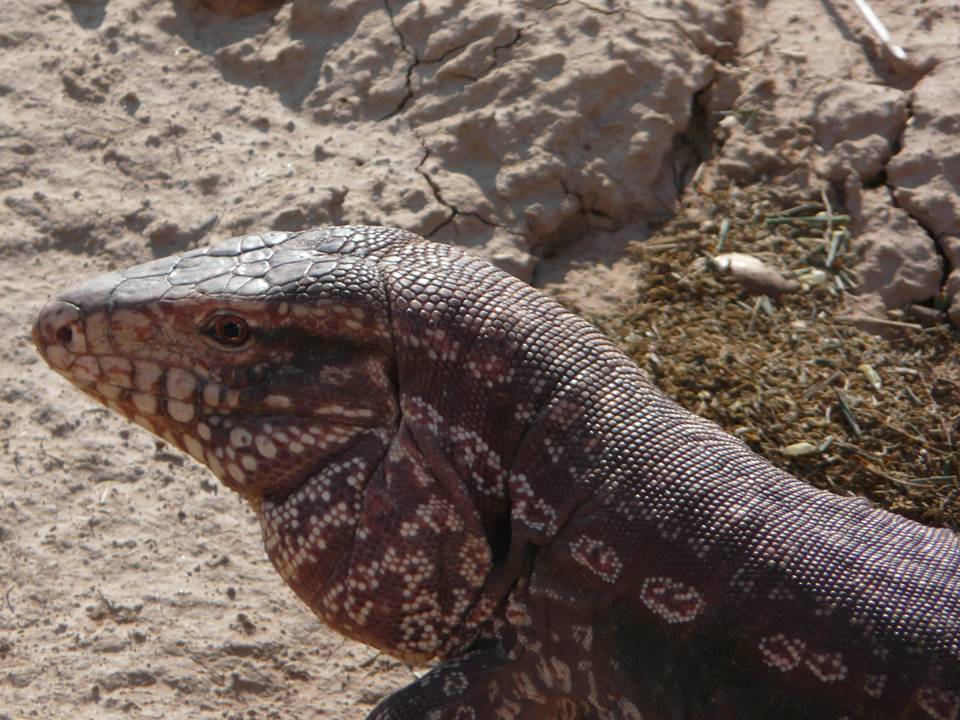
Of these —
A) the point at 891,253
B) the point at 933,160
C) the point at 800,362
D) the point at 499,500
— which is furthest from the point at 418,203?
the point at 499,500

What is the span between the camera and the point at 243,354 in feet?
13.1

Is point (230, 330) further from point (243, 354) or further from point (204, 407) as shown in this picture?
point (204, 407)

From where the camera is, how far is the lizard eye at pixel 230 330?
13.0ft

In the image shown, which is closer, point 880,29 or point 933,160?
point 933,160

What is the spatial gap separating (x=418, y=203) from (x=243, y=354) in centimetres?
286

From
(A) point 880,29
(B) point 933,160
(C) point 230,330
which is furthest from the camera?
(A) point 880,29

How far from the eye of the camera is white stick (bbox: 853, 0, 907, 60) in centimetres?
691

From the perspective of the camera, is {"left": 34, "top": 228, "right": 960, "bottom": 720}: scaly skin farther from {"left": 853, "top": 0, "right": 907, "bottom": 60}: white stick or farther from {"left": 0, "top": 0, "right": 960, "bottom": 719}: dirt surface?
{"left": 853, "top": 0, "right": 907, "bottom": 60}: white stick


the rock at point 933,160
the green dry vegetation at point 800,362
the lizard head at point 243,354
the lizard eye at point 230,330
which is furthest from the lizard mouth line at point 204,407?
the rock at point 933,160

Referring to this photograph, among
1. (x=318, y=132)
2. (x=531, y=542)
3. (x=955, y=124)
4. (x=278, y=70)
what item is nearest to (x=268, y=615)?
(x=531, y=542)

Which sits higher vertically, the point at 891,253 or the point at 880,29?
the point at 880,29

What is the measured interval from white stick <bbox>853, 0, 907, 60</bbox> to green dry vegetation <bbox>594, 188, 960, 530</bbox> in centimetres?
101

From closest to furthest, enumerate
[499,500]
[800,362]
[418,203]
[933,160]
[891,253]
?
[499,500]
[800,362]
[891,253]
[933,160]
[418,203]

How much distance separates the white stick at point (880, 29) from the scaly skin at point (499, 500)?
3.71 m
